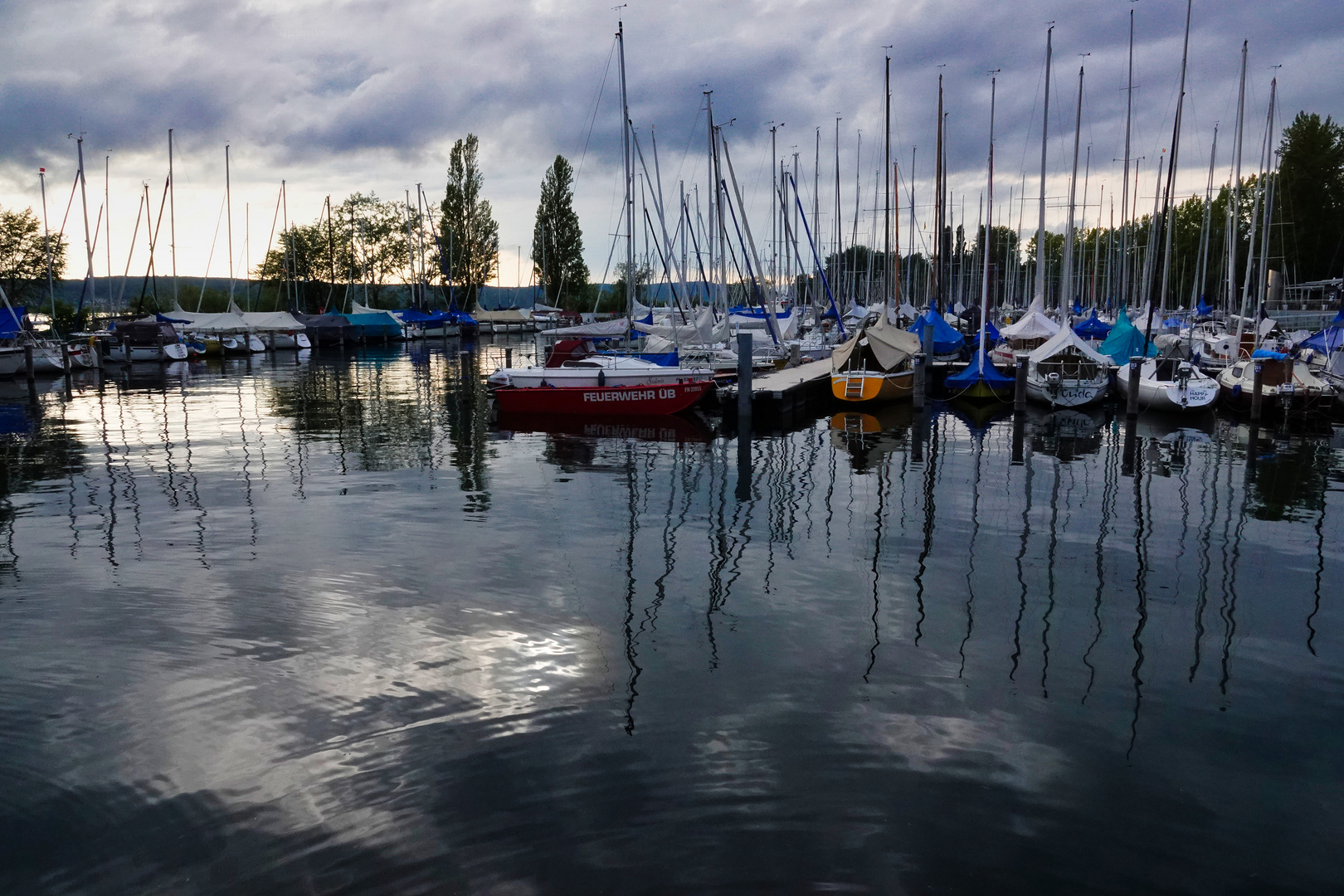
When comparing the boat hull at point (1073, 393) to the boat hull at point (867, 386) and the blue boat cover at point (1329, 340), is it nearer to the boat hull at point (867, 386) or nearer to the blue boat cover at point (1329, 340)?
the boat hull at point (867, 386)

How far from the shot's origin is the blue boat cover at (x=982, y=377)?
30819mm

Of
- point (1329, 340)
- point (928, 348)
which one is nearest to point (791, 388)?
point (928, 348)

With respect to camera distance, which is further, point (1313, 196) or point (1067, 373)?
point (1313, 196)

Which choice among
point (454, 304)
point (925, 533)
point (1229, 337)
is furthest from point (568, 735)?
point (454, 304)

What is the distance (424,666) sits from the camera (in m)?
8.81

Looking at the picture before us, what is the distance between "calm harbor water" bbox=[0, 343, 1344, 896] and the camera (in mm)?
5938

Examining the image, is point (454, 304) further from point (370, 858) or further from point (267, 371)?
point (370, 858)

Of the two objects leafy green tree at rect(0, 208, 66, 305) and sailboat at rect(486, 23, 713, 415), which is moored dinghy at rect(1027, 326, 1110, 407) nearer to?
sailboat at rect(486, 23, 713, 415)

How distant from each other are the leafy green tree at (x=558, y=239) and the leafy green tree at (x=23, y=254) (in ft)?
128

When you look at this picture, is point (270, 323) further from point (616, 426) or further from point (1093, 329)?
point (1093, 329)

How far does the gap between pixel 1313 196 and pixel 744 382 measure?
192ft

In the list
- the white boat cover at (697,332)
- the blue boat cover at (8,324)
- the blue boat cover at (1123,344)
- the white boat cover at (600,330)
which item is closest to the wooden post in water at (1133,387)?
the blue boat cover at (1123,344)

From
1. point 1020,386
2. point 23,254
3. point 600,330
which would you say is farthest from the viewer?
point 23,254

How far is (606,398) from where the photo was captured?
27.0 metres
